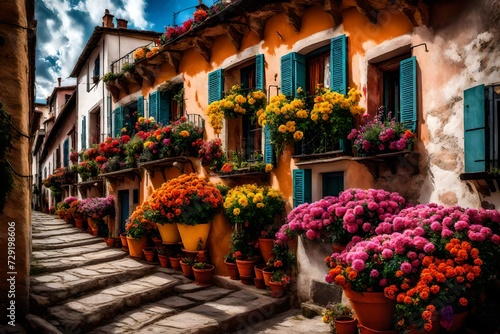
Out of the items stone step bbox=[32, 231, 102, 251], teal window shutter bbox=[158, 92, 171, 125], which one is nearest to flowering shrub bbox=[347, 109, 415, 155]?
teal window shutter bbox=[158, 92, 171, 125]

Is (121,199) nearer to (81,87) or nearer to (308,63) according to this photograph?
(81,87)

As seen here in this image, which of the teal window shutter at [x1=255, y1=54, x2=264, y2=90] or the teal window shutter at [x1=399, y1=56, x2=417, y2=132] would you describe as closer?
the teal window shutter at [x1=399, y1=56, x2=417, y2=132]

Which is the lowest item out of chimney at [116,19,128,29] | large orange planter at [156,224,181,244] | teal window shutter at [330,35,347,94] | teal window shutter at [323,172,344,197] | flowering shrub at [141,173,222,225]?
large orange planter at [156,224,181,244]

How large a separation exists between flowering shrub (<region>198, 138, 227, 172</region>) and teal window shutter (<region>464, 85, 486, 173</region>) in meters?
5.51

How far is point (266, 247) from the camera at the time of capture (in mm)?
8062

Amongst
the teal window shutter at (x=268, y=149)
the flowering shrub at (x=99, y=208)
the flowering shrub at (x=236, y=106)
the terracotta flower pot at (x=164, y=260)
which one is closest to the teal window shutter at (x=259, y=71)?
the flowering shrub at (x=236, y=106)

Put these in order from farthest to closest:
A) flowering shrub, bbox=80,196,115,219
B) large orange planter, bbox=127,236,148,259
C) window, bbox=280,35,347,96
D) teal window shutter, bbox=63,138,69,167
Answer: teal window shutter, bbox=63,138,69,167, flowering shrub, bbox=80,196,115,219, large orange planter, bbox=127,236,148,259, window, bbox=280,35,347,96

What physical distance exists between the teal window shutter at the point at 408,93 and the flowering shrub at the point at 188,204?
4.24 m

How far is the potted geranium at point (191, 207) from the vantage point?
8.75 meters

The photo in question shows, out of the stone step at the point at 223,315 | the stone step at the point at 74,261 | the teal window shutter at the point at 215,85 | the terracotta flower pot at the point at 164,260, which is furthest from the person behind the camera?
the terracotta flower pot at the point at 164,260

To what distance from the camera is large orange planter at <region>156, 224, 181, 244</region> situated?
32.2 ft

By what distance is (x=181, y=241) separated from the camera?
33.4ft

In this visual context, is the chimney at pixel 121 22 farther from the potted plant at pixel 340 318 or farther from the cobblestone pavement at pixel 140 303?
the potted plant at pixel 340 318

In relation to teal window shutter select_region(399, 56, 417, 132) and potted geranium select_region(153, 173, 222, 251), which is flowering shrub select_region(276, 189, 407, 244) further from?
potted geranium select_region(153, 173, 222, 251)
